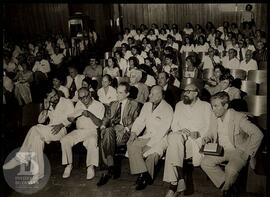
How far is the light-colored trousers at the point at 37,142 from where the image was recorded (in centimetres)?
406

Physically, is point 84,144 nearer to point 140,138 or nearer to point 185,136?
point 140,138

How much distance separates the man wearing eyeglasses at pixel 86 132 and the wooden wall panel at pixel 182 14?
27.9 feet

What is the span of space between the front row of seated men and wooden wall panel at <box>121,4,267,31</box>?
27.3 feet

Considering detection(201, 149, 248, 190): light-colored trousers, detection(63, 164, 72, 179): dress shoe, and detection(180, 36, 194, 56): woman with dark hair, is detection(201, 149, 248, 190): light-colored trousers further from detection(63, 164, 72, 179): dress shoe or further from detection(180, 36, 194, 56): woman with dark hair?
detection(180, 36, 194, 56): woman with dark hair

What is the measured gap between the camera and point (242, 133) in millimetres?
3490

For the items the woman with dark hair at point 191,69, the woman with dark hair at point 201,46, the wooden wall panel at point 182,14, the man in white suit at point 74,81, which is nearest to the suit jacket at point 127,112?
the man in white suit at point 74,81

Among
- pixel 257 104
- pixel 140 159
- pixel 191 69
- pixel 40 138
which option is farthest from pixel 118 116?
pixel 191 69

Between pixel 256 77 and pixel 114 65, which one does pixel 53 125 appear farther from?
pixel 256 77

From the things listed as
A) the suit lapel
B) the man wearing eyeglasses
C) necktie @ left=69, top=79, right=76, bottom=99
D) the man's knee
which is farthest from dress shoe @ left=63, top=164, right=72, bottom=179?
necktie @ left=69, top=79, right=76, bottom=99

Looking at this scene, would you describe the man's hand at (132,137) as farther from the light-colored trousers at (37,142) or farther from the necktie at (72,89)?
the necktie at (72,89)

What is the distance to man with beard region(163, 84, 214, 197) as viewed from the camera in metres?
3.42

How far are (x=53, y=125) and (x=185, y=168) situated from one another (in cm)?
175

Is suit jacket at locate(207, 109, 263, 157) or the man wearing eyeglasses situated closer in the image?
suit jacket at locate(207, 109, 263, 157)

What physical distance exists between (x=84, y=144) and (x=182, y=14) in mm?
9254
